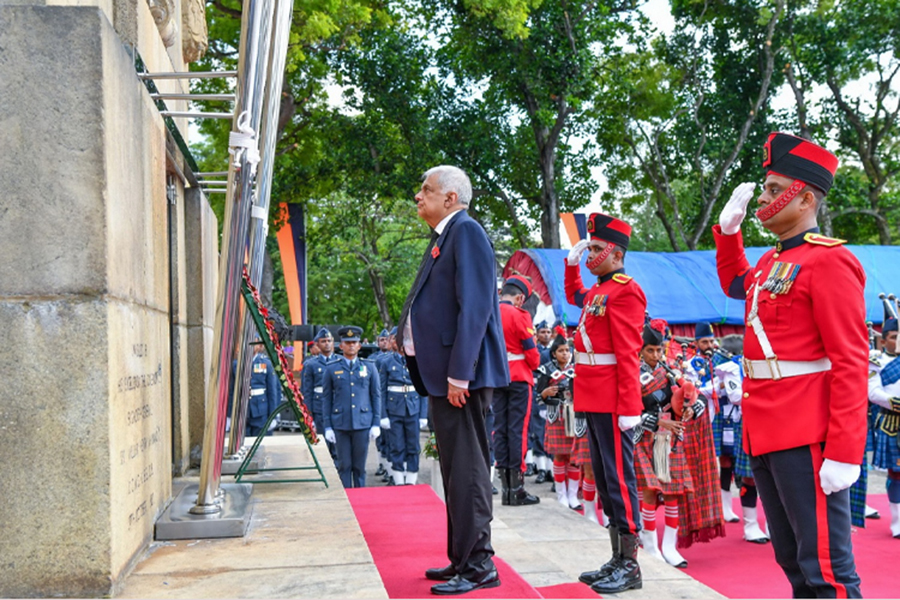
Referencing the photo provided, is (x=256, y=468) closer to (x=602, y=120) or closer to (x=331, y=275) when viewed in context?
(x=602, y=120)

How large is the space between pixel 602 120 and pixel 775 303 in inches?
793

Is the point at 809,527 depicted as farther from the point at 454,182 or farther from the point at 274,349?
the point at 274,349

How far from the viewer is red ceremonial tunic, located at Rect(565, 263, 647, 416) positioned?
492 cm

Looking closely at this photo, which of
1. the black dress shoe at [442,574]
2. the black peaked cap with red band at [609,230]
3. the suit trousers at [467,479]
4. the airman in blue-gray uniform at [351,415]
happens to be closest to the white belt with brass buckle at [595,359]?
the black peaked cap with red band at [609,230]

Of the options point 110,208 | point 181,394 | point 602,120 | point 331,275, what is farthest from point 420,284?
point 331,275

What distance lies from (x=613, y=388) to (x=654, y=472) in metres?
2.07

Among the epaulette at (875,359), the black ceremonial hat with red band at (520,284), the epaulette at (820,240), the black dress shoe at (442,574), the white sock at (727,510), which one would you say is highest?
the black ceremonial hat with red band at (520,284)

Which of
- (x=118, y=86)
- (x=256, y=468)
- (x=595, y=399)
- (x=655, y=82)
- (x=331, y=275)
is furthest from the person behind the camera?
(x=331, y=275)

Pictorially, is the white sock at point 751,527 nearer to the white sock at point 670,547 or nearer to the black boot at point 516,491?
the white sock at point 670,547

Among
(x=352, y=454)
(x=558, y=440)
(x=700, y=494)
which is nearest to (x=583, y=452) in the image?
(x=700, y=494)

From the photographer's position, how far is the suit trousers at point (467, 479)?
12.1ft

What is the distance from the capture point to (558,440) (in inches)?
379

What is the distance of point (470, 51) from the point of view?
67.1ft

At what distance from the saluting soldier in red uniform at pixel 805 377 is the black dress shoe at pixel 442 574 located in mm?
1362
